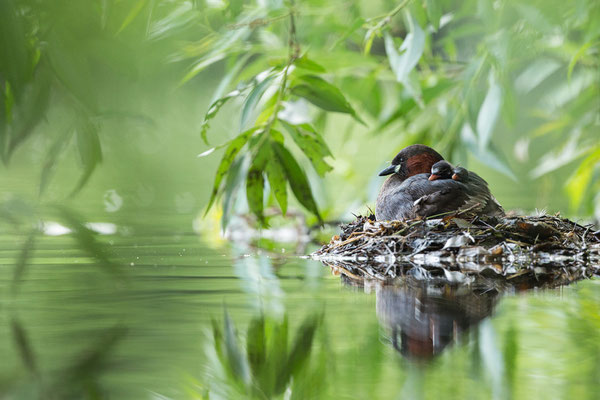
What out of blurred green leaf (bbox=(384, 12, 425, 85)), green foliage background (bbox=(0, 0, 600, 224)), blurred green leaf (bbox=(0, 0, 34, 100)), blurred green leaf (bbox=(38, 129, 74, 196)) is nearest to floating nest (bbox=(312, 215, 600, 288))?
green foliage background (bbox=(0, 0, 600, 224))

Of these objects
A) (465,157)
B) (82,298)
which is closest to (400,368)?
(82,298)

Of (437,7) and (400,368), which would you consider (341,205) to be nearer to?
(437,7)

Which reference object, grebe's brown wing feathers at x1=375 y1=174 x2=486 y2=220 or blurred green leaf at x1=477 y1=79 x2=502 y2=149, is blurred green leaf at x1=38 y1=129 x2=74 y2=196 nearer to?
grebe's brown wing feathers at x1=375 y1=174 x2=486 y2=220

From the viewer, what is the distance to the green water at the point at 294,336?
1.21 metres

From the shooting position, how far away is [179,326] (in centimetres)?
176

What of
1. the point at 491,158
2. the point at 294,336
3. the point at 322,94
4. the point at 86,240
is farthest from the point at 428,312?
the point at 86,240

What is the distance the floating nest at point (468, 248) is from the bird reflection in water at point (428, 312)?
41 centimetres

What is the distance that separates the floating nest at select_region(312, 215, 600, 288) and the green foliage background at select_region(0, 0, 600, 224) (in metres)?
0.29

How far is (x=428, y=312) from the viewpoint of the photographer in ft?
6.36

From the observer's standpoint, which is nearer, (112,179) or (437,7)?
(112,179)

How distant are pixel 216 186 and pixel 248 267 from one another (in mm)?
368

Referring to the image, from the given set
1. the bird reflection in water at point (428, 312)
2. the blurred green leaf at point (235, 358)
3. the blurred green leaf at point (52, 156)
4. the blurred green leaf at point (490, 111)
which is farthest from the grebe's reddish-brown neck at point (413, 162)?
the blurred green leaf at point (52, 156)

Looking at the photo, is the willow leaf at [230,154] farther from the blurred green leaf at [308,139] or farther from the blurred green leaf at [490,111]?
the blurred green leaf at [490,111]

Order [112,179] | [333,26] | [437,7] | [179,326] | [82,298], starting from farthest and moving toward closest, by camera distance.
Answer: [333,26], [437,7], [82,298], [179,326], [112,179]
